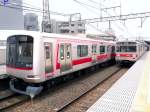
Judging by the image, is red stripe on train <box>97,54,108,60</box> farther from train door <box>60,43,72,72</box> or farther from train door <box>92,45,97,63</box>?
train door <box>60,43,72,72</box>

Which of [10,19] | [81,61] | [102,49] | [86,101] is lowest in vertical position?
[86,101]

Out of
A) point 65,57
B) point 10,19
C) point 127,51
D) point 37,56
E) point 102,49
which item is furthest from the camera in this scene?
point 10,19

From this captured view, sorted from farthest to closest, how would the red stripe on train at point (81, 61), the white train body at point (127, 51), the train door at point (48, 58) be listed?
1. the white train body at point (127, 51)
2. the red stripe on train at point (81, 61)
3. the train door at point (48, 58)

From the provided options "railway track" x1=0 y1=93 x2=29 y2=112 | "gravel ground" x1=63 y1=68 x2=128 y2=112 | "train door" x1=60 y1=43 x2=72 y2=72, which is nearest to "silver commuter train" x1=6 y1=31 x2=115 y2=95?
"train door" x1=60 y1=43 x2=72 y2=72

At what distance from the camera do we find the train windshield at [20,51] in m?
10.1

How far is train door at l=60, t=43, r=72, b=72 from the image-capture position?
11966 millimetres

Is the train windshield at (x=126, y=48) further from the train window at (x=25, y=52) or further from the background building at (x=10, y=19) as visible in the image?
the background building at (x=10, y=19)

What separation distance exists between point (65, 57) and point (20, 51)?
2.80m

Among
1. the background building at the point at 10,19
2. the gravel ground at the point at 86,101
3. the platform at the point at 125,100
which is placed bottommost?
the gravel ground at the point at 86,101

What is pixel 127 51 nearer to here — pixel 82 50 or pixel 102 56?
pixel 102 56

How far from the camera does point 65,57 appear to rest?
40.9 ft

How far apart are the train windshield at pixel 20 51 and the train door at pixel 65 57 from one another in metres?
2.17

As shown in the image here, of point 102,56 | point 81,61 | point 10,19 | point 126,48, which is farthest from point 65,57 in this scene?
point 10,19

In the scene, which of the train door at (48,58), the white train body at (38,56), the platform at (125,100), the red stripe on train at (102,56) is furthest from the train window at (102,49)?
the train door at (48,58)
